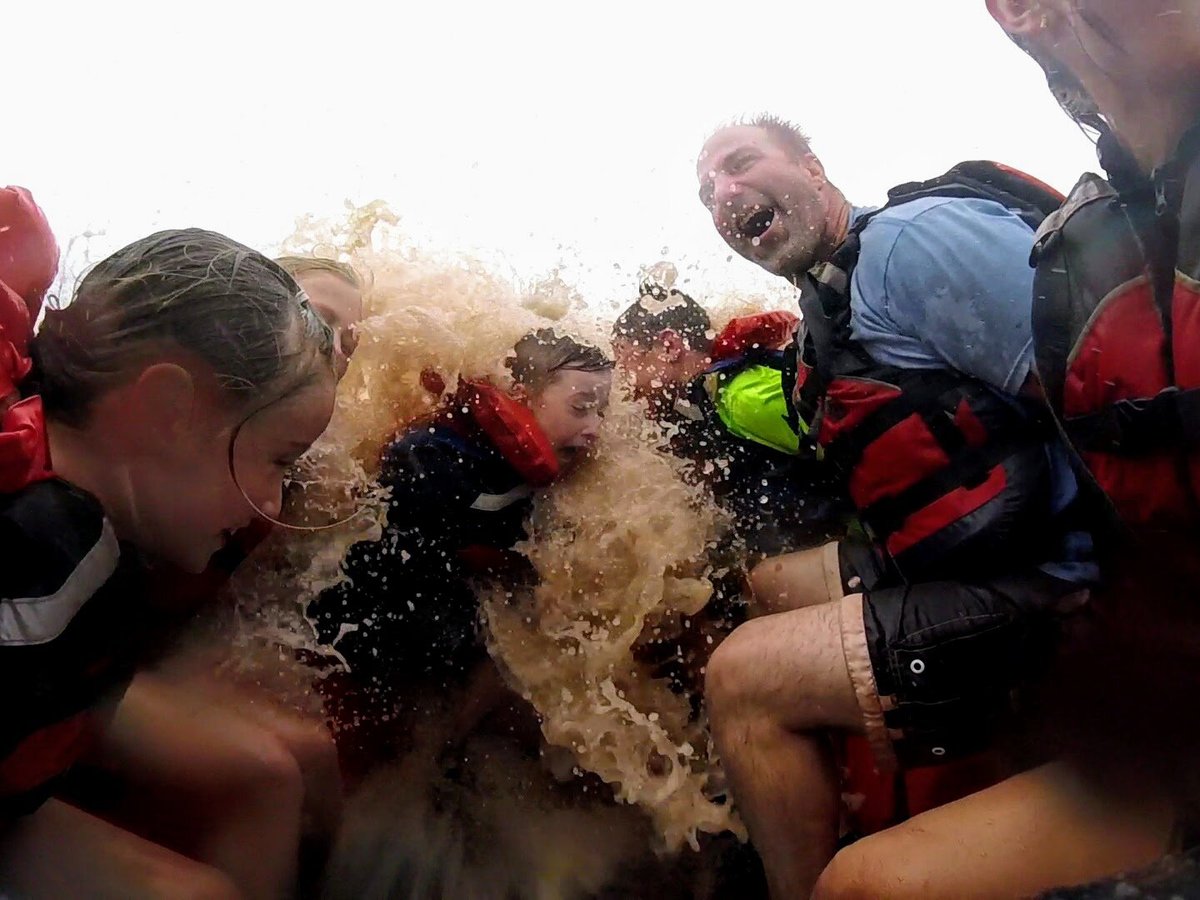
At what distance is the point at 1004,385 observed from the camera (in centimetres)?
64

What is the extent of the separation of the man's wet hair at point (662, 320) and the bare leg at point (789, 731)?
36 cm

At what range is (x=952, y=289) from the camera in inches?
26.1

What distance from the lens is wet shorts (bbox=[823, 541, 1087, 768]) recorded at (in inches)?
25.2

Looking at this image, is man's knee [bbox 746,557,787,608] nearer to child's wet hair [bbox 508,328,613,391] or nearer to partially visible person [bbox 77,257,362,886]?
child's wet hair [bbox 508,328,613,391]

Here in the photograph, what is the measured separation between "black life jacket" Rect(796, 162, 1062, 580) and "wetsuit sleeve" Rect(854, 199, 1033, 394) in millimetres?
16

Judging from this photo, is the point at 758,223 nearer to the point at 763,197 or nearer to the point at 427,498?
the point at 763,197

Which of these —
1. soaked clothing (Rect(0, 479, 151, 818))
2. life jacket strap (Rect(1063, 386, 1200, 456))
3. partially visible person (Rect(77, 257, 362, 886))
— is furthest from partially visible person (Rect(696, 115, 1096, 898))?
soaked clothing (Rect(0, 479, 151, 818))

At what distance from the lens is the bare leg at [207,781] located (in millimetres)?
681

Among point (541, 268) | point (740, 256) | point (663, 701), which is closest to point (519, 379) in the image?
point (541, 268)

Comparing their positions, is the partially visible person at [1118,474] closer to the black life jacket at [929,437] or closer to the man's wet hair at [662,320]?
the black life jacket at [929,437]

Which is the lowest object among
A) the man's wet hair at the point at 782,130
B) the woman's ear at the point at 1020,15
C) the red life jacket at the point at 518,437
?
the red life jacket at the point at 518,437

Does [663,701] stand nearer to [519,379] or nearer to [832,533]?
[832,533]

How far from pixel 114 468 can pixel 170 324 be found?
4.6 inches

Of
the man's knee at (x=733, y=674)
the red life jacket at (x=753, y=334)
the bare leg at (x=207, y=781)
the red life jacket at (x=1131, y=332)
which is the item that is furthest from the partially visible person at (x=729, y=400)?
the bare leg at (x=207, y=781)
